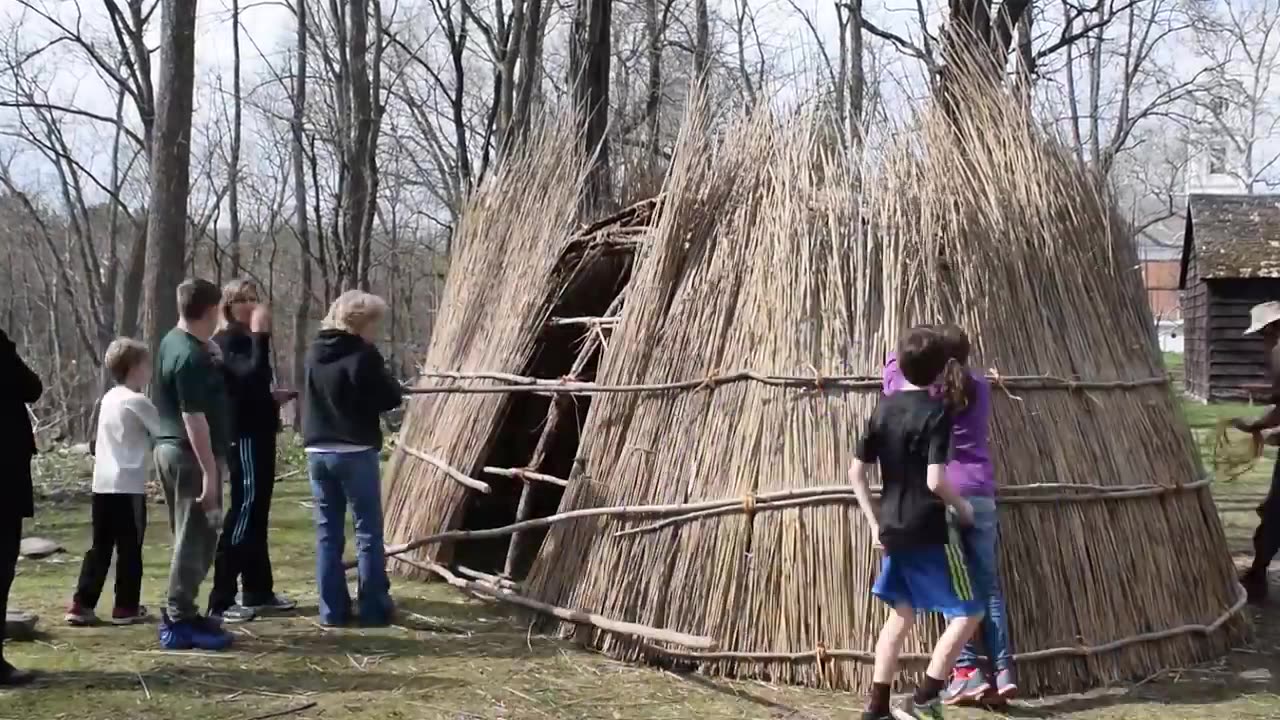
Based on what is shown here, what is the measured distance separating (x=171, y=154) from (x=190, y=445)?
19.5 feet

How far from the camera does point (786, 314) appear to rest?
4934mm

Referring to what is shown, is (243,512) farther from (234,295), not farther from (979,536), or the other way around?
(979,536)

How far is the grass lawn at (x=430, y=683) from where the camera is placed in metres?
4.39

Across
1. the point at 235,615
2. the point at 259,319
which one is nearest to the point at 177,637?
the point at 235,615

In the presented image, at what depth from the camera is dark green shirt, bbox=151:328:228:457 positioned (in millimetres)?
4887

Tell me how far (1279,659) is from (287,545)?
6132mm

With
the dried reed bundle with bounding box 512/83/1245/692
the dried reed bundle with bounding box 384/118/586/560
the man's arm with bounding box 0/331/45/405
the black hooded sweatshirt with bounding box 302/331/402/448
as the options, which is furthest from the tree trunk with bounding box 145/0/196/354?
the dried reed bundle with bounding box 512/83/1245/692

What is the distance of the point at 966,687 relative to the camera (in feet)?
14.7

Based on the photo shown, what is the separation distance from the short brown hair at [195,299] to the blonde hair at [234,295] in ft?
1.55

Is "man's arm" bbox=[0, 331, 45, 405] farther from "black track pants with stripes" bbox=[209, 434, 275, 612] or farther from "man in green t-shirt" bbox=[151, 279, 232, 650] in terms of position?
"black track pants with stripes" bbox=[209, 434, 275, 612]

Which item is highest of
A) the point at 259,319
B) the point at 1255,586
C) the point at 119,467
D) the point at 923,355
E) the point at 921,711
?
→ the point at 259,319

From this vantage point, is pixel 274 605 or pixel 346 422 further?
pixel 274 605

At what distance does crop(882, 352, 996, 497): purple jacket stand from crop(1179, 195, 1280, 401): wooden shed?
1806 cm

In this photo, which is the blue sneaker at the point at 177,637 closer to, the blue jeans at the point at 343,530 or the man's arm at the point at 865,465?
the blue jeans at the point at 343,530
